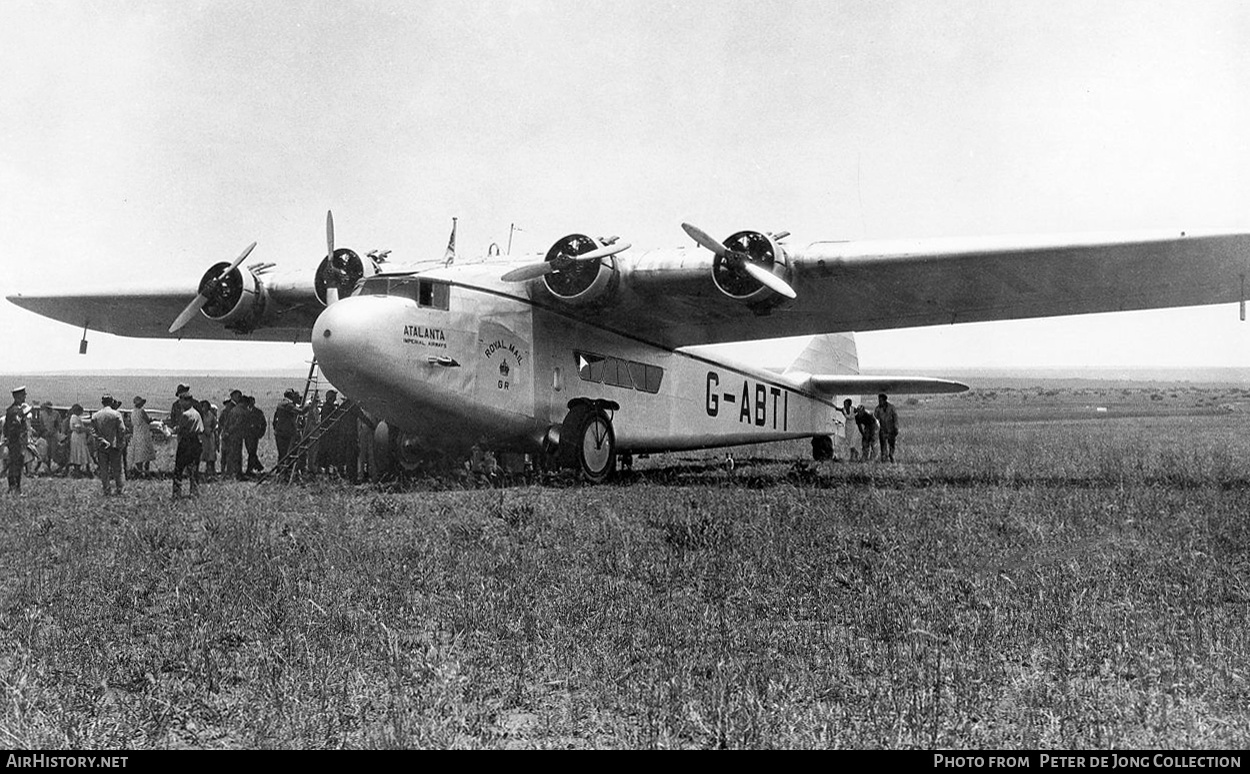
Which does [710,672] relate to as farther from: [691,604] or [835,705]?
[691,604]

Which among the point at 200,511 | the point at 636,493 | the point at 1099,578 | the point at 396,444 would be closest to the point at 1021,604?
the point at 1099,578

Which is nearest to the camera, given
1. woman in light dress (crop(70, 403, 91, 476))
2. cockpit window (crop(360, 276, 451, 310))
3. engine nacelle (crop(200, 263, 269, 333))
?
cockpit window (crop(360, 276, 451, 310))

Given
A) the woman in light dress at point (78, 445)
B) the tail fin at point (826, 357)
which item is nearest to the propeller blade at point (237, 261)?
the woman in light dress at point (78, 445)

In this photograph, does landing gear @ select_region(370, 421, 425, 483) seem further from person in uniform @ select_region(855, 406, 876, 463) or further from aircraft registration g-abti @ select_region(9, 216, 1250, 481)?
person in uniform @ select_region(855, 406, 876, 463)

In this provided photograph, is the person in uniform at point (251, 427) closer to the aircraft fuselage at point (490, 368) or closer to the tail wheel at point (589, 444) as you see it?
the aircraft fuselage at point (490, 368)

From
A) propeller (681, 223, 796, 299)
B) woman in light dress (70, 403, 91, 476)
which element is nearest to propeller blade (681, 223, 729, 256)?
propeller (681, 223, 796, 299)

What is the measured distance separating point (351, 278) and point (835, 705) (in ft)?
39.1

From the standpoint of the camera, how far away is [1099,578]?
577 cm

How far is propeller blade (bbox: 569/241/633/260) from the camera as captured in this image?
12.1 metres

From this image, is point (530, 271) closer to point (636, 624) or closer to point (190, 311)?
point (190, 311)

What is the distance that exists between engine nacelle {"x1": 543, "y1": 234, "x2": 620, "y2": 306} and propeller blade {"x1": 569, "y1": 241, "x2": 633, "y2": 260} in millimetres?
153

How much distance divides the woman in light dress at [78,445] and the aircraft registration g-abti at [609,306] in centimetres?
231

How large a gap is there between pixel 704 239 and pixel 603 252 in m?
1.40

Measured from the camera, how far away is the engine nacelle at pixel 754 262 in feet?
38.9
